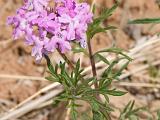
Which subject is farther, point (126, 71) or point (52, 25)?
point (126, 71)

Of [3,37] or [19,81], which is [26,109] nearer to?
[19,81]

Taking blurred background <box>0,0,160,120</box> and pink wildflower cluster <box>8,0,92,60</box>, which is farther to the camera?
blurred background <box>0,0,160,120</box>

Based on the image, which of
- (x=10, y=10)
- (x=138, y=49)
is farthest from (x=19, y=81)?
(x=138, y=49)

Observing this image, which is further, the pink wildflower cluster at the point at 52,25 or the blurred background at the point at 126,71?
the blurred background at the point at 126,71
